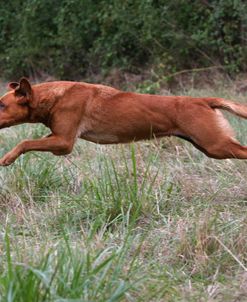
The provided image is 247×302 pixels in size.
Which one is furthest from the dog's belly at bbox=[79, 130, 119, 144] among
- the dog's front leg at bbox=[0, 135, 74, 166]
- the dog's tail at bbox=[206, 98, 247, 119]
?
the dog's tail at bbox=[206, 98, 247, 119]

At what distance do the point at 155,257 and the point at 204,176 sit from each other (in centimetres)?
254

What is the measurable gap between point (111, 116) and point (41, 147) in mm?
791

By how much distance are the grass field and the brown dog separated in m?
0.39

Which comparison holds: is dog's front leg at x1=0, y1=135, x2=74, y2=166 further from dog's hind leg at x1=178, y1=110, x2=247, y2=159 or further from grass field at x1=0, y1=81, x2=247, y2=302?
dog's hind leg at x1=178, y1=110, x2=247, y2=159

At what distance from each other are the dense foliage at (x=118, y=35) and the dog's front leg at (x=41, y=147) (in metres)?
8.29

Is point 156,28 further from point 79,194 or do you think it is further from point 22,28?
point 79,194

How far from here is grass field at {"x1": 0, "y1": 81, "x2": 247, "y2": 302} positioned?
4734 millimetres

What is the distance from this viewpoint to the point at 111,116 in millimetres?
7660

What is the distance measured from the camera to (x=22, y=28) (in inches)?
802

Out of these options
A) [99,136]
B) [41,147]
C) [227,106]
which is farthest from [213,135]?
[41,147]

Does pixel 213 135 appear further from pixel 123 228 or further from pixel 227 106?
pixel 123 228

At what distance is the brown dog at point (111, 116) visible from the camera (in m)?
7.42

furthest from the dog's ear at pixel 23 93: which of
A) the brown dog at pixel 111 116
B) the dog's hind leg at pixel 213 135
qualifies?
the dog's hind leg at pixel 213 135

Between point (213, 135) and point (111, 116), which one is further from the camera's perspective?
point (111, 116)
